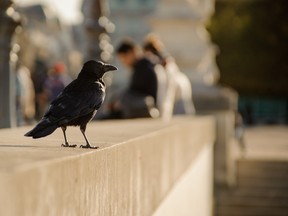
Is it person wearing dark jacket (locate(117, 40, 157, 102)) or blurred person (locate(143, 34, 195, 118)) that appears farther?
blurred person (locate(143, 34, 195, 118))

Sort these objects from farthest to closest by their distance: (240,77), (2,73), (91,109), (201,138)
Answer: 1. (240,77)
2. (201,138)
3. (2,73)
4. (91,109)

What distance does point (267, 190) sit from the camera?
17.0 m

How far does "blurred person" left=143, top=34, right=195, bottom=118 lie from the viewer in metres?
13.1

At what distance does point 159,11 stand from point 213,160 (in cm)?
379

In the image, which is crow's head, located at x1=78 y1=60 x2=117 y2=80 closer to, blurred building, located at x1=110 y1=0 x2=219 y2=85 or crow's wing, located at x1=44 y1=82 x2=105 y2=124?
crow's wing, located at x1=44 y1=82 x2=105 y2=124

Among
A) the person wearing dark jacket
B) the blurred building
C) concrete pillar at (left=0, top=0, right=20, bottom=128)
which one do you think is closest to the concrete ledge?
concrete pillar at (left=0, top=0, right=20, bottom=128)

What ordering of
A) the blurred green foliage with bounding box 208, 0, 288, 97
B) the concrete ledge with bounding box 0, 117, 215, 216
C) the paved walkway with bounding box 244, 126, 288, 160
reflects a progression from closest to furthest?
the concrete ledge with bounding box 0, 117, 215, 216 < the paved walkway with bounding box 244, 126, 288, 160 < the blurred green foliage with bounding box 208, 0, 288, 97

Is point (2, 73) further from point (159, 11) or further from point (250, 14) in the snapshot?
point (250, 14)

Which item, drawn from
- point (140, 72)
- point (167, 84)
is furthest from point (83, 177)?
point (167, 84)

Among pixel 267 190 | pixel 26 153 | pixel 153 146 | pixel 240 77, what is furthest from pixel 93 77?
pixel 240 77

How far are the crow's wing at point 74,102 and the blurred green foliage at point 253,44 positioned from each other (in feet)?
203

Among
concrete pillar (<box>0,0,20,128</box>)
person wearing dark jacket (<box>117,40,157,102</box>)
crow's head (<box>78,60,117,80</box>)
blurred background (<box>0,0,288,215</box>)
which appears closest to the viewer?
crow's head (<box>78,60,117,80</box>)

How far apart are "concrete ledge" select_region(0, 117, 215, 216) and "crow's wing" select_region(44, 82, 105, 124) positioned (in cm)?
16

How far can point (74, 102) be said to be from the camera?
457 cm
